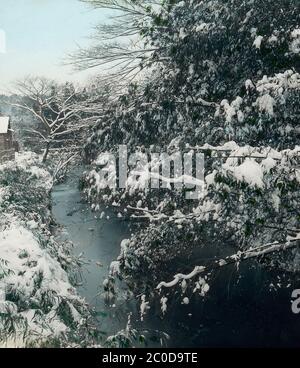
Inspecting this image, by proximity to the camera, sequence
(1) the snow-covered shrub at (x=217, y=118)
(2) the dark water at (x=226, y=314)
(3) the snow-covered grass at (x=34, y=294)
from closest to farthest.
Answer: (3) the snow-covered grass at (x=34, y=294) < (1) the snow-covered shrub at (x=217, y=118) < (2) the dark water at (x=226, y=314)

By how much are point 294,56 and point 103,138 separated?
452 centimetres

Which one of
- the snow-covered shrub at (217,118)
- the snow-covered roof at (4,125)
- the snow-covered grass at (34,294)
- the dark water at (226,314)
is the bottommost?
the dark water at (226,314)

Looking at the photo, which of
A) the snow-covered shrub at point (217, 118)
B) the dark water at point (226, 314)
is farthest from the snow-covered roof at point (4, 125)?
the snow-covered shrub at point (217, 118)

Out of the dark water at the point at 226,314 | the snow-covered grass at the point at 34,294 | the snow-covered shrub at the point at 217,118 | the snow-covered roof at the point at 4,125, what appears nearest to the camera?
the snow-covered grass at the point at 34,294

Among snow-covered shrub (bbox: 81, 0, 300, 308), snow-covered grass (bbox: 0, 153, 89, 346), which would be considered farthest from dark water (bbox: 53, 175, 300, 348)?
snow-covered grass (bbox: 0, 153, 89, 346)

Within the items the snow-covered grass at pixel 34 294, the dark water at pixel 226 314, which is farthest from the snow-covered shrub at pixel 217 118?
the snow-covered grass at pixel 34 294

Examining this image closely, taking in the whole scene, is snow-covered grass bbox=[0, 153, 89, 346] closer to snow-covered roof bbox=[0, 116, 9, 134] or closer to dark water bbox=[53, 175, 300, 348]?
dark water bbox=[53, 175, 300, 348]

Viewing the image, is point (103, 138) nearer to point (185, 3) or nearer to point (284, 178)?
point (185, 3)

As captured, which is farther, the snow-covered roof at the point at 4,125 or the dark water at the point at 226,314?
the snow-covered roof at the point at 4,125

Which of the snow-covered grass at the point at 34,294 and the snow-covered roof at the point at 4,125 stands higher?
the snow-covered roof at the point at 4,125

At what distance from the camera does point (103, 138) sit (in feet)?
29.2

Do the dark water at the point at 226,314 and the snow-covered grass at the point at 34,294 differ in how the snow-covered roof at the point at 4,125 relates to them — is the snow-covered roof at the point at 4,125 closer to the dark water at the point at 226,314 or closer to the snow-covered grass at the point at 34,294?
the dark water at the point at 226,314

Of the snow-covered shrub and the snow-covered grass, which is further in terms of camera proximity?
the snow-covered shrub
